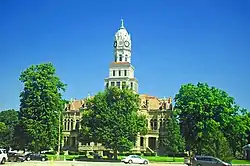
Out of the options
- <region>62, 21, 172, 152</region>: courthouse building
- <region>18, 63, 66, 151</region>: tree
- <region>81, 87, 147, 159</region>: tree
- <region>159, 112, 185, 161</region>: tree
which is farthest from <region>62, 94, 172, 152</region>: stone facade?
<region>18, 63, 66, 151</region>: tree

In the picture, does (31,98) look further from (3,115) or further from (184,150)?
(3,115)

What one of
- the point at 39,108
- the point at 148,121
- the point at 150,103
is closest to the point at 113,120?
the point at 39,108

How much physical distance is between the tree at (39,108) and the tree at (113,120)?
5.20 meters

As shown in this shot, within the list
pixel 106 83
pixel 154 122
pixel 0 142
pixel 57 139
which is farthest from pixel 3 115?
pixel 57 139

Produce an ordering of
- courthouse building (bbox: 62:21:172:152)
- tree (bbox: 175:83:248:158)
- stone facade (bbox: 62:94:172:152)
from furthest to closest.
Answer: courthouse building (bbox: 62:21:172:152) → stone facade (bbox: 62:94:172:152) → tree (bbox: 175:83:248:158)

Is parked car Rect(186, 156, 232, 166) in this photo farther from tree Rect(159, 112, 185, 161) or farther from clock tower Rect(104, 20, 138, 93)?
clock tower Rect(104, 20, 138, 93)

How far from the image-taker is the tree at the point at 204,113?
72.9 m

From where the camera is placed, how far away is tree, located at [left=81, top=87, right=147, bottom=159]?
2489 inches

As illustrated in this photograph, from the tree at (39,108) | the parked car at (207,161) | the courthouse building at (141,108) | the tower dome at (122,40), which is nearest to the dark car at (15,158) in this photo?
the tree at (39,108)

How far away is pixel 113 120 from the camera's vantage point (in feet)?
209

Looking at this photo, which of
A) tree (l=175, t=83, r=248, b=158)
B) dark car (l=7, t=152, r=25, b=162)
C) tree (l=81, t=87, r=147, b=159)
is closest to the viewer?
dark car (l=7, t=152, r=25, b=162)

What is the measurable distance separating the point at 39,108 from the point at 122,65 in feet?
142

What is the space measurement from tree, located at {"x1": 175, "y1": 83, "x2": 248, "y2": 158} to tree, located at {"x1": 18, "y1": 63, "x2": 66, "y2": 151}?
24.0m

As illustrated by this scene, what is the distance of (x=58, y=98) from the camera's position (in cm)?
6378
